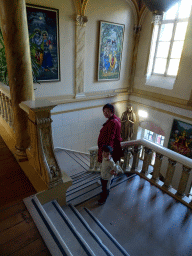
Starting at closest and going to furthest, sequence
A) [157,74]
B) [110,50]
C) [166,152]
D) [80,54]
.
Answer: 1. [166,152]
2. [80,54]
3. [110,50]
4. [157,74]

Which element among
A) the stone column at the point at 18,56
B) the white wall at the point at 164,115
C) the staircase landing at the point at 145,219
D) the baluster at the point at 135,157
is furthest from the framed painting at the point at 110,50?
the staircase landing at the point at 145,219

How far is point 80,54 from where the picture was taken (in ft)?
21.9

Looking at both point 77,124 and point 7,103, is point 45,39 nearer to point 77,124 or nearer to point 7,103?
point 77,124

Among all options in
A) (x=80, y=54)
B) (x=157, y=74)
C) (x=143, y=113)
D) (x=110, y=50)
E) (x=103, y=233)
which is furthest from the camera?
(x=143, y=113)

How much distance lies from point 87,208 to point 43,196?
3.37ft

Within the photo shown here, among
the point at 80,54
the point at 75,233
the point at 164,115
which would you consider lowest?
the point at 164,115

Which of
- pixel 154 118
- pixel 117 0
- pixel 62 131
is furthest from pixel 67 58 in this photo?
pixel 154 118

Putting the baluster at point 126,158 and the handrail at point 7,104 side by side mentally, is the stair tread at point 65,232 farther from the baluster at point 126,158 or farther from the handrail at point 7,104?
the baluster at point 126,158

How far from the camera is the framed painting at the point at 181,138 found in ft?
23.6

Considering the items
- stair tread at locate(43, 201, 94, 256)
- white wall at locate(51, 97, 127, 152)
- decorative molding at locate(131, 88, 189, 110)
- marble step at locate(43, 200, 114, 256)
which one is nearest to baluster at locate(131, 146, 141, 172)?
marble step at locate(43, 200, 114, 256)

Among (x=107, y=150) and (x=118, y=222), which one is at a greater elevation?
(x=107, y=150)

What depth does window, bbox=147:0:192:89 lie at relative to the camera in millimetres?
7137

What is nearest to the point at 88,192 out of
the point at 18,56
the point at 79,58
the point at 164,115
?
the point at 18,56

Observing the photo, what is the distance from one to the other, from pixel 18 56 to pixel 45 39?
Result: 149 inches
